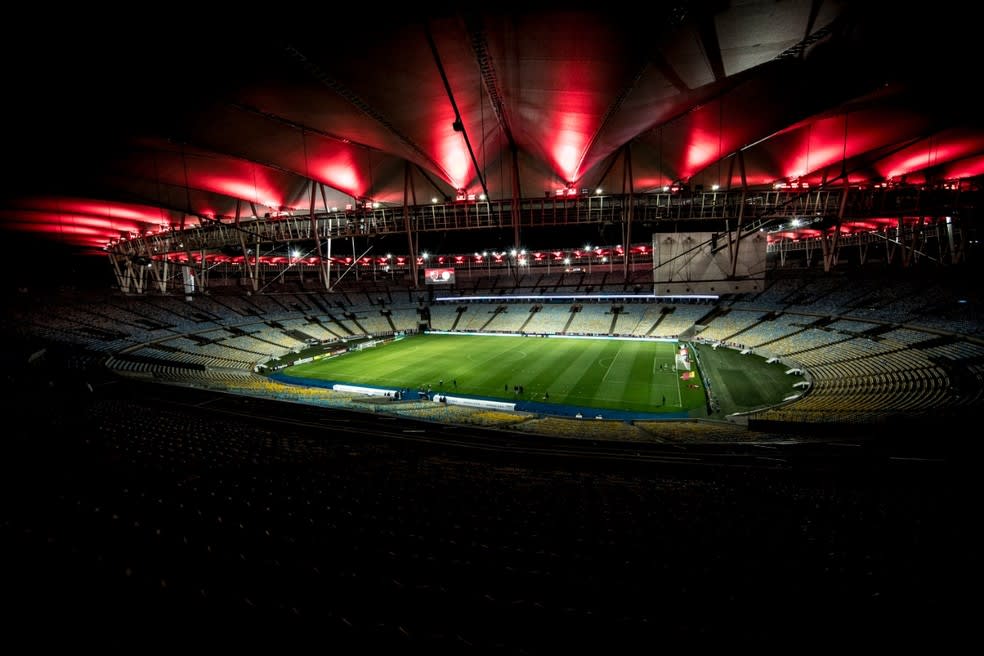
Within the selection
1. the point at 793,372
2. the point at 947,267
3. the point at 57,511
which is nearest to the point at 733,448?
the point at 57,511

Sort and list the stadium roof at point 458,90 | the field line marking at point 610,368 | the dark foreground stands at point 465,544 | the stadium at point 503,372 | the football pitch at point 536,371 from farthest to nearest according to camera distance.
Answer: the field line marking at point 610,368 → the football pitch at point 536,371 → the stadium roof at point 458,90 → the stadium at point 503,372 → the dark foreground stands at point 465,544

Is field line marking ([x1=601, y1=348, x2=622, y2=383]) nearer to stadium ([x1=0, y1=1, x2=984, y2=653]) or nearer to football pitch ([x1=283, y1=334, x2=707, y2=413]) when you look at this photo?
football pitch ([x1=283, y1=334, x2=707, y2=413])

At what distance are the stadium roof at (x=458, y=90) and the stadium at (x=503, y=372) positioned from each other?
0.59ft

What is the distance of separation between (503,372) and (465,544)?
75.8ft

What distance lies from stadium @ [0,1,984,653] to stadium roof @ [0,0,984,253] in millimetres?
179

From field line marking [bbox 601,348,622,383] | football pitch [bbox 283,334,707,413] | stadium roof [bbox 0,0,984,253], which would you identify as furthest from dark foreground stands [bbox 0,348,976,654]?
field line marking [bbox 601,348,622,383]

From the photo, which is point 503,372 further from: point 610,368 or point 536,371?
point 610,368

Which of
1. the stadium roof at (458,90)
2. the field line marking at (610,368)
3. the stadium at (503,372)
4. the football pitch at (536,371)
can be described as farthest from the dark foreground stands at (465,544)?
the field line marking at (610,368)

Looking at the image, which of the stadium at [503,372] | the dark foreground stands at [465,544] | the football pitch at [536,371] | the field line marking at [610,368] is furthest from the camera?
the field line marking at [610,368]

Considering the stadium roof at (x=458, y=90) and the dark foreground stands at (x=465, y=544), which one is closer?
the dark foreground stands at (x=465, y=544)

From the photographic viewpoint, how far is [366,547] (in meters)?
4.65

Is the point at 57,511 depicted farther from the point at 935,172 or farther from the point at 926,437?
the point at 935,172

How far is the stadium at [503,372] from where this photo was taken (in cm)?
352

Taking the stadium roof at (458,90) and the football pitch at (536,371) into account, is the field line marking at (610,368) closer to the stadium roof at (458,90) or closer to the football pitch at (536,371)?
the football pitch at (536,371)
